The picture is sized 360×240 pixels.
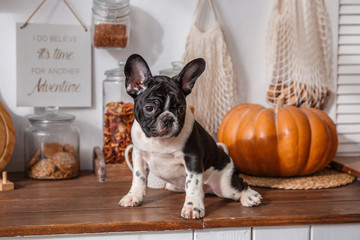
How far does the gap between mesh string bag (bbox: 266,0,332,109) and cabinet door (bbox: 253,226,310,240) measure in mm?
813

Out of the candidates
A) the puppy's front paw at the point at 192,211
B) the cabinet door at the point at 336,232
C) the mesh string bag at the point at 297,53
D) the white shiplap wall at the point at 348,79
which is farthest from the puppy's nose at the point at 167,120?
the white shiplap wall at the point at 348,79

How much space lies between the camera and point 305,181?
1.62 meters

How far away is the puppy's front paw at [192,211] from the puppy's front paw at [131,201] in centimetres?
17

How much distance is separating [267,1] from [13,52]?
1.17 m

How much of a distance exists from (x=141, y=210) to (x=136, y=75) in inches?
16.0

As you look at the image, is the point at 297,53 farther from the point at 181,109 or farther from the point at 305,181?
the point at 181,109

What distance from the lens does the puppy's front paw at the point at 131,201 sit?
127cm

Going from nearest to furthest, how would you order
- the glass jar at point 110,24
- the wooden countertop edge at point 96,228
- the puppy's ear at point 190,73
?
the wooden countertop edge at point 96,228, the puppy's ear at point 190,73, the glass jar at point 110,24

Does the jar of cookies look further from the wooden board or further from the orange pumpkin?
the wooden board

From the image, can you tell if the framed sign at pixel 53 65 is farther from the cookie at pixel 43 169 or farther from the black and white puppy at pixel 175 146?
the black and white puppy at pixel 175 146

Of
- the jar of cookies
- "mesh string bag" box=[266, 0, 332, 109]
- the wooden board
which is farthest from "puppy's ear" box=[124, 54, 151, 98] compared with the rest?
the wooden board

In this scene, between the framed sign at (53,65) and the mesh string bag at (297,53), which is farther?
the mesh string bag at (297,53)

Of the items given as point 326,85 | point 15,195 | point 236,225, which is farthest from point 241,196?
point 326,85

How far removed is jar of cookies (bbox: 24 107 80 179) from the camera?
5.34 ft
